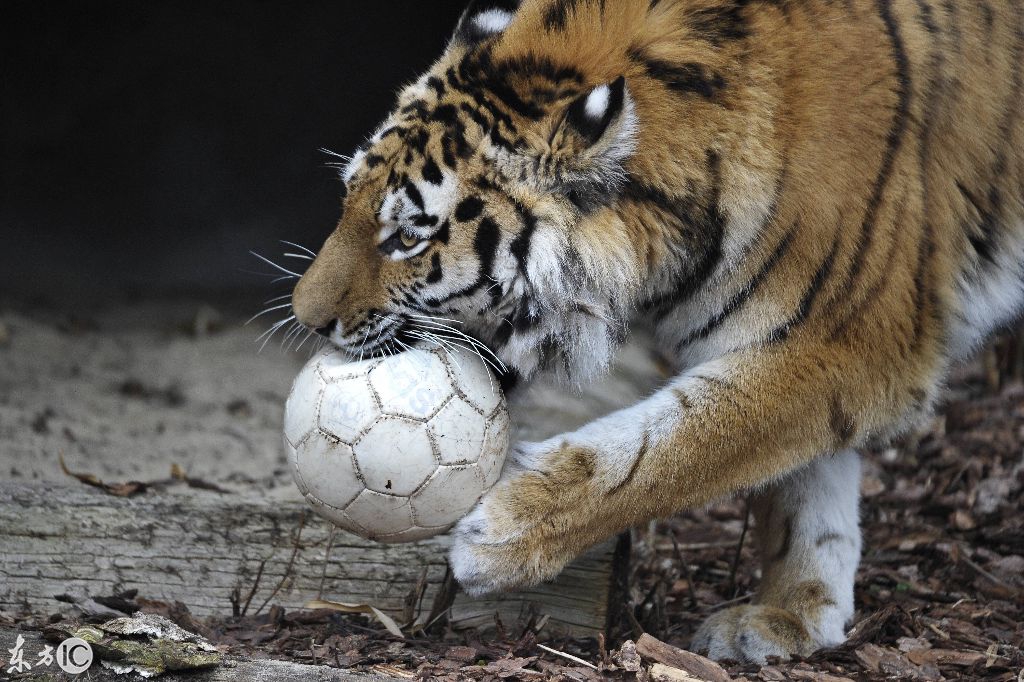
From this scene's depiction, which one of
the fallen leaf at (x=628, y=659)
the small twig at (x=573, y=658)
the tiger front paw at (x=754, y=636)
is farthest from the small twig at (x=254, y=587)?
the tiger front paw at (x=754, y=636)

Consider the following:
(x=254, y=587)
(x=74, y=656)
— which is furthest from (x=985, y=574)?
(x=74, y=656)

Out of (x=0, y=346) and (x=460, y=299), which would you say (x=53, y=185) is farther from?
(x=460, y=299)

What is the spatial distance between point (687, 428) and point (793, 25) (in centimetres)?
98

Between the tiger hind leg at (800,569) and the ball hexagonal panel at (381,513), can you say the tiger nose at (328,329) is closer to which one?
the ball hexagonal panel at (381,513)

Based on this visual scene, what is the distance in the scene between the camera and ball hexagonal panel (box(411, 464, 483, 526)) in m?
2.52

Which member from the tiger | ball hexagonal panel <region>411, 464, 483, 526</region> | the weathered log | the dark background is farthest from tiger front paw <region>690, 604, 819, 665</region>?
the dark background

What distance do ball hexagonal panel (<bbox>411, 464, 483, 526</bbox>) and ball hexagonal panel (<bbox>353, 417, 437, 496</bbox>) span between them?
0.18 feet

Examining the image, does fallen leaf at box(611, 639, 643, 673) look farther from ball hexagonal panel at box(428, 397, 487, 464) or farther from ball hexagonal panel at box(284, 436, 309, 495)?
ball hexagonal panel at box(284, 436, 309, 495)

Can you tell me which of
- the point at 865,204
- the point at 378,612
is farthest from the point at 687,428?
the point at 378,612

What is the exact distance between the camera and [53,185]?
727cm

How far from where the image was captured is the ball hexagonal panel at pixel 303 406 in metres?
2.51

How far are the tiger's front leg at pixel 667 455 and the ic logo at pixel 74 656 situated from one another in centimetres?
83

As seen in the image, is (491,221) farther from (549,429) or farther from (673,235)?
(549,429)

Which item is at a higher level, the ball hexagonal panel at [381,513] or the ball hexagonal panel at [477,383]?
the ball hexagonal panel at [477,383]
